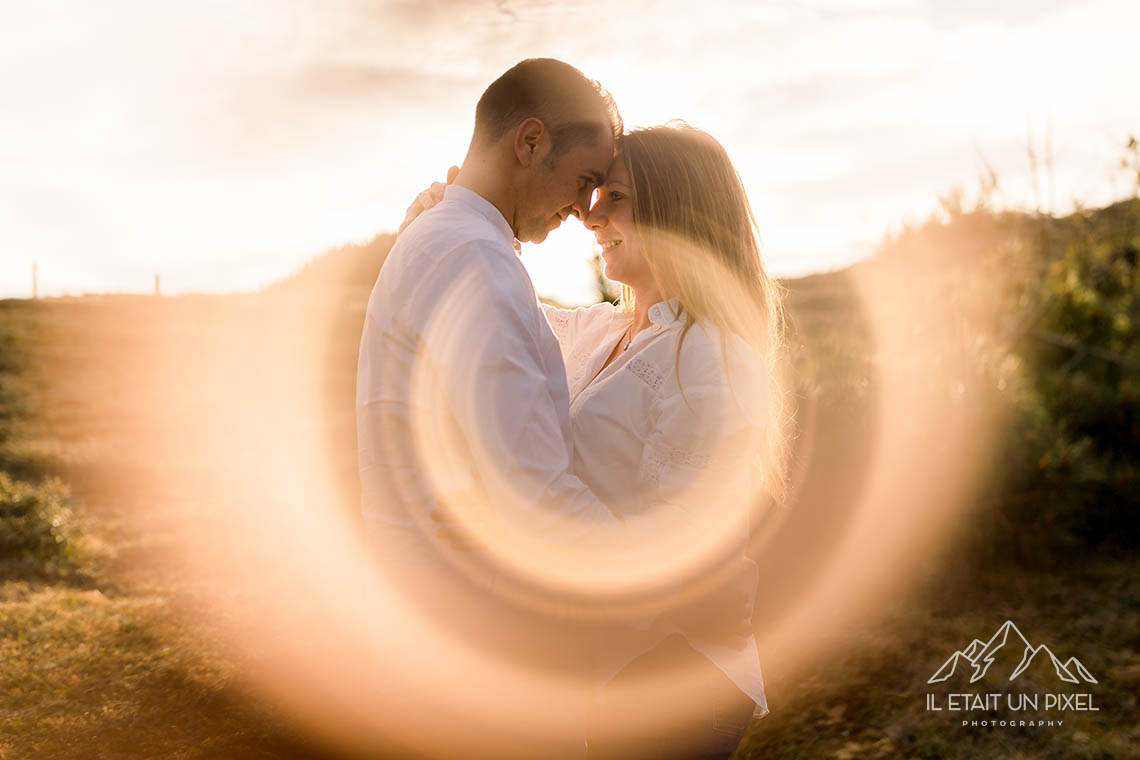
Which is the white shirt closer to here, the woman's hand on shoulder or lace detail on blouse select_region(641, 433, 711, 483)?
lace detail on blouse select_region(641, 433, 711, 483)

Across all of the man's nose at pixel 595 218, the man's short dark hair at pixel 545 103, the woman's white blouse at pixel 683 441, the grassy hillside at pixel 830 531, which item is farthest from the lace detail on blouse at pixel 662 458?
the grassy hillside at pixel 830 531

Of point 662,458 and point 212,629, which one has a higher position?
point 662,458

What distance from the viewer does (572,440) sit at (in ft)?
7.98

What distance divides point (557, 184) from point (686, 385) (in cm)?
→ 76

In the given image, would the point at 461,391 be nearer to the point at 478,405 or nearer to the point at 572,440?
the point at 478,405

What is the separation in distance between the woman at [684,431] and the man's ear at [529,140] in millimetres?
354

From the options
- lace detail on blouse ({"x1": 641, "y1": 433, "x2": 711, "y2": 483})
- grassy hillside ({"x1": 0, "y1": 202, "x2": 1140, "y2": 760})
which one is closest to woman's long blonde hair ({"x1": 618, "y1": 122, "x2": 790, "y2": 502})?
lace detail on blouse ({"x1": 641, "y1": 433, "x2": 711, "y2": 483})

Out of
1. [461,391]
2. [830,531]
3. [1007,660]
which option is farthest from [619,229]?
[1007,660]

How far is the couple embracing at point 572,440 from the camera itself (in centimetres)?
205

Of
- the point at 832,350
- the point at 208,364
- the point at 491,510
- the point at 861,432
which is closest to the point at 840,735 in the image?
the point at 861,432

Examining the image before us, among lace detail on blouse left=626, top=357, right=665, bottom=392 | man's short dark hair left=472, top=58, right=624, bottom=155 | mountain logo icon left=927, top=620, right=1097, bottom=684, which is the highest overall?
man's short dark hair left=472, top=58, right=624, bottom=155

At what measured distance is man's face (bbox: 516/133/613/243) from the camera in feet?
8.25

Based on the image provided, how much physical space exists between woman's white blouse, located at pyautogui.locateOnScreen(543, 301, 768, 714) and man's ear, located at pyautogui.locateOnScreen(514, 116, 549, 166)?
0.65 metres

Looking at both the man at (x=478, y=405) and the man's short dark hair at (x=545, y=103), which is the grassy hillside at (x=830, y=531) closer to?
the man at (x=478, y=405)
